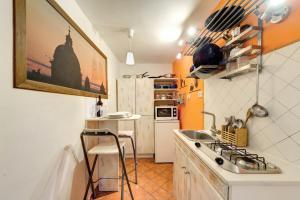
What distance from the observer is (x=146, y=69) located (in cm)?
431

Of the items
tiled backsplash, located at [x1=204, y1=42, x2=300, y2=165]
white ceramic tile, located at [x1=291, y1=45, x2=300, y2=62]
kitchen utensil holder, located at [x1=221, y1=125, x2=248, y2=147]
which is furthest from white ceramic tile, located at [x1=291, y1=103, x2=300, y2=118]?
kitchen utensil holder, located at [x1=221, y1=125, x2=248, y2=147]

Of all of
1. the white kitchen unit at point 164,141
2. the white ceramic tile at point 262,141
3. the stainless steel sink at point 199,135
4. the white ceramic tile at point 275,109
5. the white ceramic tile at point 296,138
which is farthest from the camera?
the white kitchen unit at point 164,141

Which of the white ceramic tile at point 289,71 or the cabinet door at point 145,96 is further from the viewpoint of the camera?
the cabinet door at point 145,96

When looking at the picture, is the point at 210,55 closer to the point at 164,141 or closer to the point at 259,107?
the point at 259,107

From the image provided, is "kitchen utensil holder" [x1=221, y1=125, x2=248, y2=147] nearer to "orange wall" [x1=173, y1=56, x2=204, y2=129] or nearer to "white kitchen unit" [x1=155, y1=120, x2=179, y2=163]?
"orange wall" [x1=173, y1=56, x2=204, y2=129]

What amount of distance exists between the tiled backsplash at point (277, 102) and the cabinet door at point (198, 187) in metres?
0.52

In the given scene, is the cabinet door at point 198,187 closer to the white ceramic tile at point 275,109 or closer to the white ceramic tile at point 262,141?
the white ceramic tile at point 262,141

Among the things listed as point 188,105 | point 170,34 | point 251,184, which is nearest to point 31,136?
point 251,184

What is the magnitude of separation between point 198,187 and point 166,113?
246cm

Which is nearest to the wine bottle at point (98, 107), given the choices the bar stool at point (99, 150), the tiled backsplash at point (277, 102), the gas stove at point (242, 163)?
the bar stool at point (99, 150)

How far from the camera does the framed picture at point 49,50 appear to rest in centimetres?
95

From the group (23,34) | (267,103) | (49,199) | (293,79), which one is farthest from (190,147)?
(23,34)

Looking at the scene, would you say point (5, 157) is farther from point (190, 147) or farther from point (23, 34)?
point (190, 147)

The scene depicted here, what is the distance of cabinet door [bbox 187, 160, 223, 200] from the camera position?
0.95 meters
